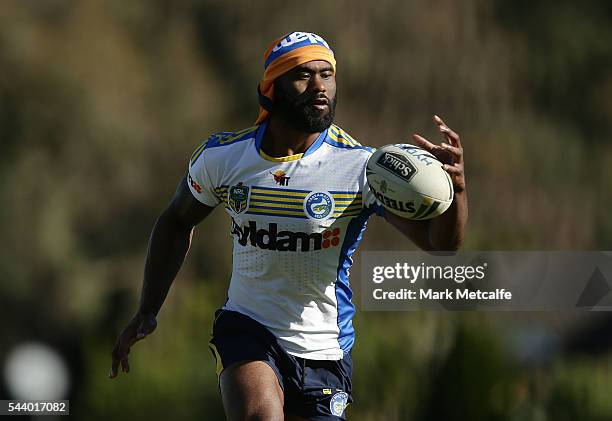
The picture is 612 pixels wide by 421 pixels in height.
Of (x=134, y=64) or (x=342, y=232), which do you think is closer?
(x=342, y=232)

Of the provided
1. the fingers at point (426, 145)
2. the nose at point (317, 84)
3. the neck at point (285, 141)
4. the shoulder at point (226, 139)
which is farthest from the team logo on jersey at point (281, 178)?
the fingers at point (426, 145)

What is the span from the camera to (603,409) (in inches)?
282

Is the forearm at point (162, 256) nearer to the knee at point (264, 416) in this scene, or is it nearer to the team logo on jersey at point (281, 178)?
the team logo on jersey at point (281, 178)

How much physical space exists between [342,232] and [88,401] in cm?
351

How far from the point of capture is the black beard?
4273 mm

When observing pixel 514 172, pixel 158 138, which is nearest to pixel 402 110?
pixel 514 172

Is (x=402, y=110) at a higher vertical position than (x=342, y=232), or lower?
higher

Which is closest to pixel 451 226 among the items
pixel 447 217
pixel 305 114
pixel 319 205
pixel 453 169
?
pixel 447 217

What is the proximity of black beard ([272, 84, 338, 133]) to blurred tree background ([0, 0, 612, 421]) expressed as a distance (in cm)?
297

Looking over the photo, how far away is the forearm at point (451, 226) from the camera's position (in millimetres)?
3852

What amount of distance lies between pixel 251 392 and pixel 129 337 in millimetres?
848

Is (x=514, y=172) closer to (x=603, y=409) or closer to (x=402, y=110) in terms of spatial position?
(x=402, y=110)

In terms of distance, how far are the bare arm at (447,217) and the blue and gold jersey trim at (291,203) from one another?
0.76ft

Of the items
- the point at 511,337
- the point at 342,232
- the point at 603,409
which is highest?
the point at 342,232
